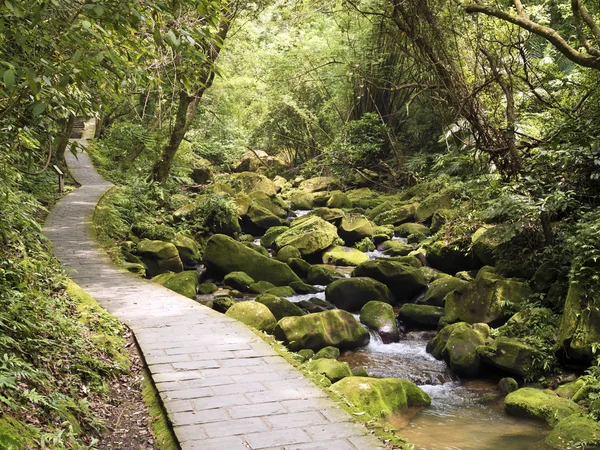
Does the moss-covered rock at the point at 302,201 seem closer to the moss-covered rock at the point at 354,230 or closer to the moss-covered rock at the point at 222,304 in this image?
the moss-covered rock at the point at 354,230

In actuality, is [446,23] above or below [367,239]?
above

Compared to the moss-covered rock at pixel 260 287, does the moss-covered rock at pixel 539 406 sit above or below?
above

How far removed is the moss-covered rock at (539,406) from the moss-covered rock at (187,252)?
832cm

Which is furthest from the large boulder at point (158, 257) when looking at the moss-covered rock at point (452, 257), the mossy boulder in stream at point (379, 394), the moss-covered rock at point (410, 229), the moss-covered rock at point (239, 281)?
the moss-covered rock at point (410, 229)

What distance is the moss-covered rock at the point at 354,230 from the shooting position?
1579 cm

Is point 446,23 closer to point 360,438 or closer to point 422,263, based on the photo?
point 422,263

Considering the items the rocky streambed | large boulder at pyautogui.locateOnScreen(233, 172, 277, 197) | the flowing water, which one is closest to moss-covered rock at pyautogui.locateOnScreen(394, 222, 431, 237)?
the rocky streambed

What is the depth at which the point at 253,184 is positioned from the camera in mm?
21172

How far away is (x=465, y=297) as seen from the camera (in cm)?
983

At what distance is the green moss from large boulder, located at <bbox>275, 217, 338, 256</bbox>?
364 inches

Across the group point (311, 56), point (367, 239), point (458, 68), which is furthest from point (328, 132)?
point (458, 68)

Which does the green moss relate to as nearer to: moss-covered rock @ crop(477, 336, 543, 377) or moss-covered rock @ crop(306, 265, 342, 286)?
moss-covered rock @ crop(477, 336, 543, 377)

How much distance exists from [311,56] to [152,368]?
66.0 ft

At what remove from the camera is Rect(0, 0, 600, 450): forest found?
13.2ft
